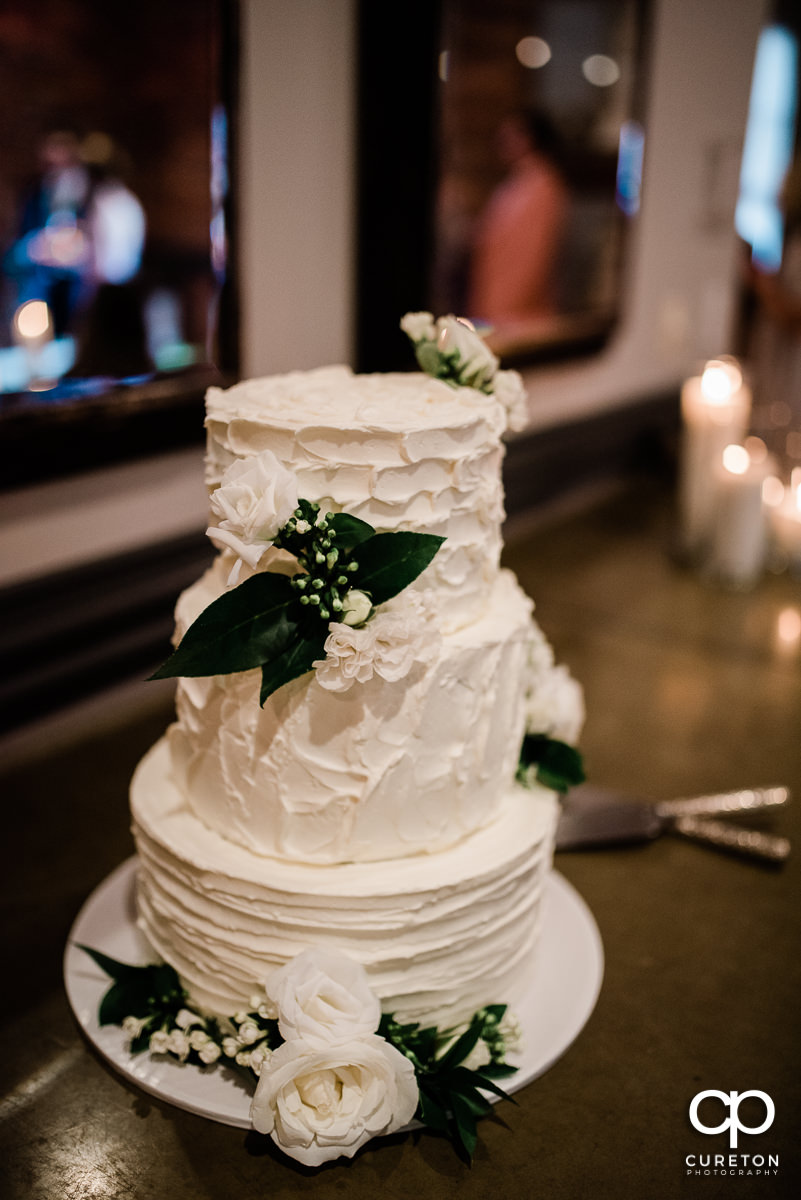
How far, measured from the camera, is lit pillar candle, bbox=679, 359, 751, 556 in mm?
2631

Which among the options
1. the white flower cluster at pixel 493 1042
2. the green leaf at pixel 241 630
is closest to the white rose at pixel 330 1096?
the white flower cluster at pixel 493 1042

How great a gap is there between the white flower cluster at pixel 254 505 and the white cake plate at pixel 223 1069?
0.51m

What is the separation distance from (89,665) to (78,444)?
1.23ft

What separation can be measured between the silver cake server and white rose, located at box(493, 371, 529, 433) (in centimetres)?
60

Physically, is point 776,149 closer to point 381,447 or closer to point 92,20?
point 92,20

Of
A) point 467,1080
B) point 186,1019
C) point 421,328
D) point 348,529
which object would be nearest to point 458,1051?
point 467,1080

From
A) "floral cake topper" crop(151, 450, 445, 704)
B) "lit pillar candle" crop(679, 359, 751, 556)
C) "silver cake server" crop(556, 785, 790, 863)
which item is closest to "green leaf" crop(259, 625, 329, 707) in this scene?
"floral cake topper" crop(151, 450, 445, 704)

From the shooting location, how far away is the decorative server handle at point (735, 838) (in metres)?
1.37

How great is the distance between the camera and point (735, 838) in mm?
1391

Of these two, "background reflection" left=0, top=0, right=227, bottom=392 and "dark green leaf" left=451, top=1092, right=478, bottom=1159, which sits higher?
"background reflection" left=0, top=0, right=227, bottom=392

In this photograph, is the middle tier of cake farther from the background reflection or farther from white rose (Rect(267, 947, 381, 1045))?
the background reflection

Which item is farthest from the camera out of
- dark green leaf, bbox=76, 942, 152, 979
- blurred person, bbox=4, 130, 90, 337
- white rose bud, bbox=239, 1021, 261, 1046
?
blurred person, bbox=4, 130, 90, 337

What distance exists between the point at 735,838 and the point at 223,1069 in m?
0.78

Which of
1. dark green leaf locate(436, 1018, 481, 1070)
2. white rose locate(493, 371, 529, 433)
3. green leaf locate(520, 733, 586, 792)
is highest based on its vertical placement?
white rose locate(493, 371, 529, 433)
